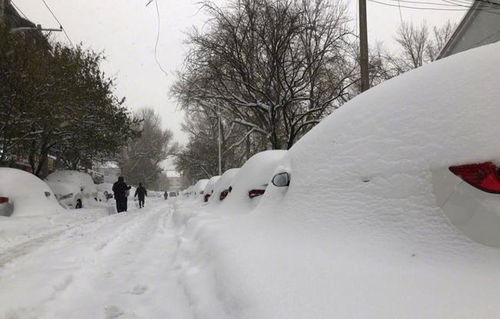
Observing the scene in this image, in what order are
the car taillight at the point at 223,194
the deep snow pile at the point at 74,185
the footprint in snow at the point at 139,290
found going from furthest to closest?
the deep snow pile at the point at 74,185, the car taillight at the point at 223,194, the footprint in snow at the point at 139,290

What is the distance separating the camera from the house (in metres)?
13.8

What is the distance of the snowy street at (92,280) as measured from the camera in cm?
365

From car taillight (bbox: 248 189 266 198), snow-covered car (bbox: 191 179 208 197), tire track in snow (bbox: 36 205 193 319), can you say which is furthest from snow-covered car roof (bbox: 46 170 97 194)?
car taillight (bbox: 248 189 266 198)


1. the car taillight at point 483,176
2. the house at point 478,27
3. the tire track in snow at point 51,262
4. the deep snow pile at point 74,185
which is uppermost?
the house at point 478,27

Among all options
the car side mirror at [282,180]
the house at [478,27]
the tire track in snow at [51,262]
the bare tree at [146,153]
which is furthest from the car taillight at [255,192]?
the bare tree at [146,153]

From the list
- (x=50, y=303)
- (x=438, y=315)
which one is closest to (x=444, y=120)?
(x=438, y=315)

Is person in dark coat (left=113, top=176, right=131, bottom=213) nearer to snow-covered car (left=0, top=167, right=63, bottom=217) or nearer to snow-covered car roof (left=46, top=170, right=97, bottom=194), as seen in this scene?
snow-covered car roof (left=46, top=170, right=97, bottom=194)

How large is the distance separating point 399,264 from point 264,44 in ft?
51.1

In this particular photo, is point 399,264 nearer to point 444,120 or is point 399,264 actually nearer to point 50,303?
point 444,120

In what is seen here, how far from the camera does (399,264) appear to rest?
95.0 inches

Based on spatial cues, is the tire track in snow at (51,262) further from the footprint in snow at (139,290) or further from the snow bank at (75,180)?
the snow bank at (75,180)

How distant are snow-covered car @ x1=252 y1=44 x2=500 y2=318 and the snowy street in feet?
4.11

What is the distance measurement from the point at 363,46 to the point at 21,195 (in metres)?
9.75

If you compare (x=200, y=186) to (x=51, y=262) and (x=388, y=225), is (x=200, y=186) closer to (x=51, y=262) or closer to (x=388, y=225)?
(x=51, y=262)
